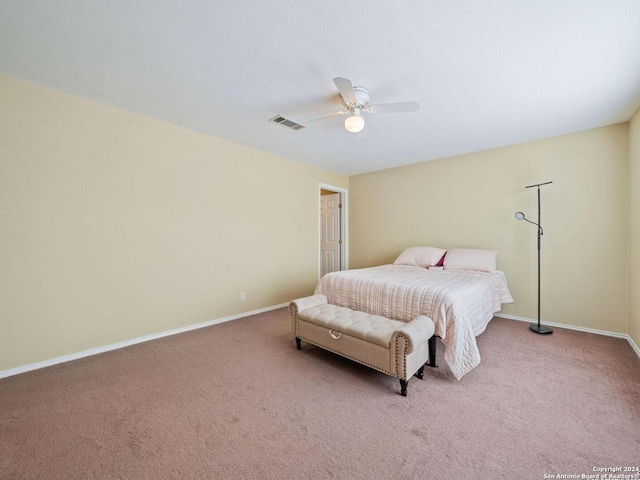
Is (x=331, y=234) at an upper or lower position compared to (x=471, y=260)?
upper

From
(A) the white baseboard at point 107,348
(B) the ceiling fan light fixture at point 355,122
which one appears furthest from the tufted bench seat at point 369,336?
(B) the ceiling fan light fixture at point 355,122

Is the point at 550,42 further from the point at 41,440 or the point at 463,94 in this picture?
the point at 41,440

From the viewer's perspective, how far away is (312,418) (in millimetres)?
1693

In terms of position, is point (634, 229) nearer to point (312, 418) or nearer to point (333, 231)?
point (312, 418)

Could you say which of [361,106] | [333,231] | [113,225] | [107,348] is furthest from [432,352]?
[333,231]

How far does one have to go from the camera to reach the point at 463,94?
2369 millimetres

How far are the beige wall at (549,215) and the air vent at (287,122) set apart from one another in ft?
7.92

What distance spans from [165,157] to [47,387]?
7.70ft

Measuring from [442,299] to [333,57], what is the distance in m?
2.11

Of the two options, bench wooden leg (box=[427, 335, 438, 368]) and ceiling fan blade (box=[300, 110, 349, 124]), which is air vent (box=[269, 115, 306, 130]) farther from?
bench wooden leg (box=[427, 335, 438, 368])

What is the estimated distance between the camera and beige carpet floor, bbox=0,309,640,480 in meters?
1.34

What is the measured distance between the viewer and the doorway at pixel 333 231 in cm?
548

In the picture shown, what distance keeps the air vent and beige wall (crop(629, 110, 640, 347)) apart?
11.2 ft

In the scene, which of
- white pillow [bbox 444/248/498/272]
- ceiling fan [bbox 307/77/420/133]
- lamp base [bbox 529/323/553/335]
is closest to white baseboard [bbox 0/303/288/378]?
ceiling fan [bbox 307/77/420/133]
